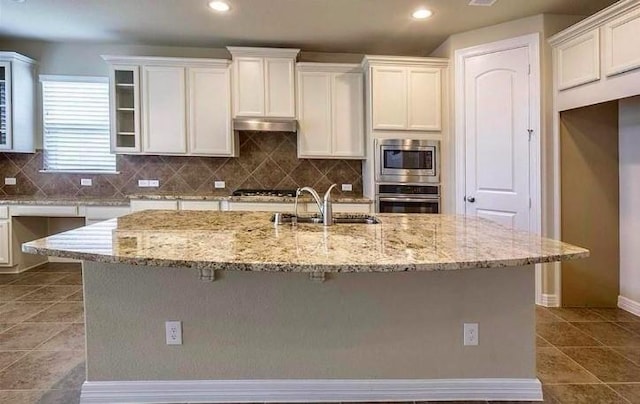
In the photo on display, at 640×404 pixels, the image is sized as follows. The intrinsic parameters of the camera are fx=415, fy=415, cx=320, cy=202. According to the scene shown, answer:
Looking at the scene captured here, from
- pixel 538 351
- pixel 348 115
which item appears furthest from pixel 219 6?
pixel 538 351

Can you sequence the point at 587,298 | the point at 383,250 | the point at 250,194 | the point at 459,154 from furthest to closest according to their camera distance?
1. the point at 250,194
2. the point at 459,154
3. the point at 587,298
4. the point at 383,250

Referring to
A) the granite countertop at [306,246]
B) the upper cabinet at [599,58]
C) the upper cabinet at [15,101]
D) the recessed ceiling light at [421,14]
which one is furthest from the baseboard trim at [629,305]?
the upper cabinet at [15,101]

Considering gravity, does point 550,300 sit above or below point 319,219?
below

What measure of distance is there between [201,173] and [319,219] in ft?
8.95

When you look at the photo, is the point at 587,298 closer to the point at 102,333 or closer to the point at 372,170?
the point at 372,170

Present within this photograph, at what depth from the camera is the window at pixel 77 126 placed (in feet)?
15.8

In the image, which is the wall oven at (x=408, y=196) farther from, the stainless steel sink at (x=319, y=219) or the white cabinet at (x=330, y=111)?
the stainless steel sink at (x=319, y=219)

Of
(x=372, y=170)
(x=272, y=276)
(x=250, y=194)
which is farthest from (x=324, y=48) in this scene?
(x=272, y=276)

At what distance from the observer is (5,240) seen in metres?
4.39

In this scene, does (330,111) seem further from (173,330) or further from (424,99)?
(173,330)

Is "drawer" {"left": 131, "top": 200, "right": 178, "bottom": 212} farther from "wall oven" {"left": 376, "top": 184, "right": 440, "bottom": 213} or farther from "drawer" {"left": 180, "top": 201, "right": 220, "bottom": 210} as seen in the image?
"wall oven" {"left": 376, "top": 184, "right": 440, "bottom": 213}

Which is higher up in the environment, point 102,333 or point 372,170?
point 372,170

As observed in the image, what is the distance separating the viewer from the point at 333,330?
6.78 ft

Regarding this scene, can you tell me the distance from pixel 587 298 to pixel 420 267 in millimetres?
2958
